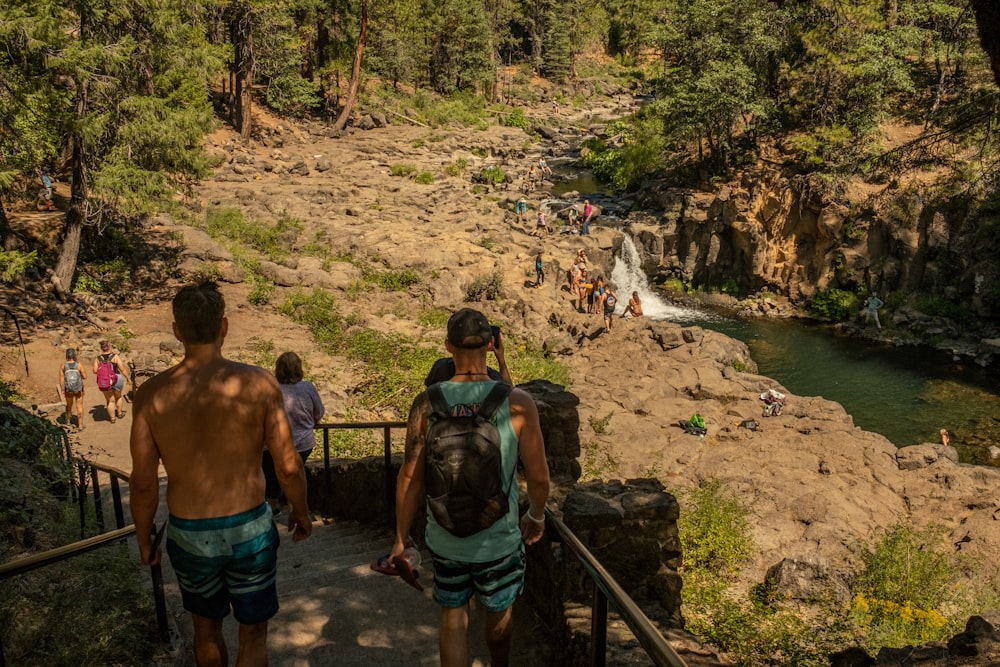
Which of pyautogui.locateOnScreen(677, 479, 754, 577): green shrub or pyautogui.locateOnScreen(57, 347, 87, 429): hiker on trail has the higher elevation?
pyautogui.locateOnScreen(57, 347, 87, 429): hiker on trail

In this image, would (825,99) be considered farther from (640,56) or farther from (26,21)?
(640,56)

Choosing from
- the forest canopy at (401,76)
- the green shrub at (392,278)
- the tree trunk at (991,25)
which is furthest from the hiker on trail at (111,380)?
the tree trunk at (991,25)

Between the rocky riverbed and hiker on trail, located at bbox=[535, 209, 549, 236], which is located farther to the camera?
hiker on trail, located at bbox=[535, 209, 549, 236]

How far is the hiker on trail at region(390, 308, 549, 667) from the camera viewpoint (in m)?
3.17

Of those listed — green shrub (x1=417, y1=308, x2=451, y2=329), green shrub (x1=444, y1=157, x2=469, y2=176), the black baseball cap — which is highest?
green shrub (x1=444, y1=157, x2=469, y2=176)

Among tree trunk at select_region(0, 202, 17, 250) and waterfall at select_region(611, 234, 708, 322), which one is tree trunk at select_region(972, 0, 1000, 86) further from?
waterfall at select_region(611, 234, 708, 322)

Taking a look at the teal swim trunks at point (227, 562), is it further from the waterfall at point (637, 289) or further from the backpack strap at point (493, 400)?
the waterfall at point (637, 289)

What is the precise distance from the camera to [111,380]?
1166 centimetres

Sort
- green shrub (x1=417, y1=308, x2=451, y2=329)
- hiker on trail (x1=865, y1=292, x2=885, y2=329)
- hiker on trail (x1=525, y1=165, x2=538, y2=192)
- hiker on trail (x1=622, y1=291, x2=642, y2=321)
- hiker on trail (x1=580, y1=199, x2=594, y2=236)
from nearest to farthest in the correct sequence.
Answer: green shrub (x1=417, y1=308, x2=451, y2=329) < hiker on trail (x1=622, y1=291, x2=642, y2=321) < hiker on trail (x1=865, y1=292, x2=885, y2=329) < hiker on trail (x1=580, y1=199, x2=594, y2=236) < hiker on trail (x1=525, y1=165, x2=538, y2=192)

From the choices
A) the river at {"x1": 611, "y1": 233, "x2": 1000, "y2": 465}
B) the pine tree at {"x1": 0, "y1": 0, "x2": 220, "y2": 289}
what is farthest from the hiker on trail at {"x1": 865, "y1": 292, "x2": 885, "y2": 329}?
the pine tree at {"x1": 0, "y1": 0, "x2": 220, "y2": 289}

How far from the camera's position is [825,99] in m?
27.5

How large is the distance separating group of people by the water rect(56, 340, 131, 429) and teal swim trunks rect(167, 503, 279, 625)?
28.9 ft

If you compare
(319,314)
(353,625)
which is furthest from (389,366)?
(353,625)

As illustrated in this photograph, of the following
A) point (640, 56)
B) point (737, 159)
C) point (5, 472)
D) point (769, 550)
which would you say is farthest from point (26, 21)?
point (640, 56)
